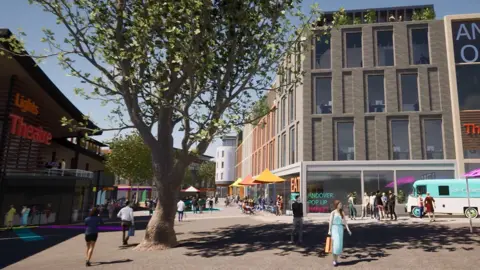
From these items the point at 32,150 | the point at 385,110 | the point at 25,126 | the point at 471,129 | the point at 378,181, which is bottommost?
the point at 378,181

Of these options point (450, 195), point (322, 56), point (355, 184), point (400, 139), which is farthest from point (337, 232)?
point (322, 56)

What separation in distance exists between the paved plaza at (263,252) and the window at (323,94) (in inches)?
532

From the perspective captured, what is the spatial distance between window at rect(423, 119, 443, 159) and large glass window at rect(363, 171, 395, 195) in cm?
336

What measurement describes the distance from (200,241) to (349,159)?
16318 millimetres

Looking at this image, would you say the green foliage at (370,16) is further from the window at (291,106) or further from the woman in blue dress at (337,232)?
the woman in blue dress at (337,232)

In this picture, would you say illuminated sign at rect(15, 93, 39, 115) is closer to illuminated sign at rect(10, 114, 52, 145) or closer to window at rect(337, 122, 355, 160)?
illuminated sign at rect(10, 114, 52, 145)

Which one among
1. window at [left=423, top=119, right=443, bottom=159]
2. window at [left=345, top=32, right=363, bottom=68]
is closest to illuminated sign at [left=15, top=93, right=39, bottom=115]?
window at [left=345, top=32, right=363, bottom=68]

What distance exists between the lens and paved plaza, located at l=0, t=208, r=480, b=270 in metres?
9.37

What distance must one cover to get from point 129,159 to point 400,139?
1138 inches

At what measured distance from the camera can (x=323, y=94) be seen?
27.8 metres

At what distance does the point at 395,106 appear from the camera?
26.3 m

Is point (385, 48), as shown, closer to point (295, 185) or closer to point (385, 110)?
point (385, 110)

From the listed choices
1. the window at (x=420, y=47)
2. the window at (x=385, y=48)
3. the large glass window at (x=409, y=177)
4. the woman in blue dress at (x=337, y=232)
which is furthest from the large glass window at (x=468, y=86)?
the woman in blue dress at (x=337, y=232)

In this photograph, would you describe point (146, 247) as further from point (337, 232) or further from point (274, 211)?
point (274, 211)
